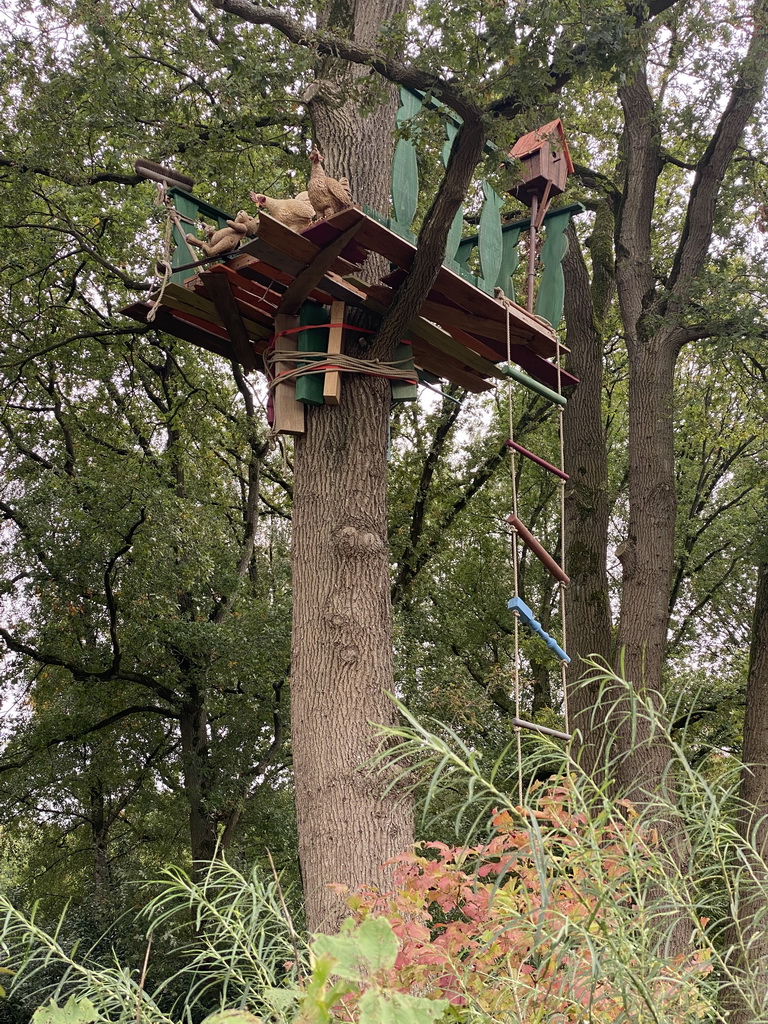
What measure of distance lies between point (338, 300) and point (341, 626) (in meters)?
1.31

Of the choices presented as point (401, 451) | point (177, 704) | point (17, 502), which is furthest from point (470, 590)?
point (17, 502)

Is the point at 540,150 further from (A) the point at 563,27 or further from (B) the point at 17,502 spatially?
(B) the point at 17,502

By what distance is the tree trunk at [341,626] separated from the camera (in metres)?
3.34

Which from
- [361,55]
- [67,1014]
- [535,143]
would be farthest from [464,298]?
[67,1014]

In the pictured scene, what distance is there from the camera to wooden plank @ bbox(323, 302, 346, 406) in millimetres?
3842

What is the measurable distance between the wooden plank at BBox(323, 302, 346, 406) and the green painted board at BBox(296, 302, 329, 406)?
4cm

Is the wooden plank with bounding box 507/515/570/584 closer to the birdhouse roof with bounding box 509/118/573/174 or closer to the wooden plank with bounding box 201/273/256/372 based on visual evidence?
the wooden plank with bounding box 201/273/256/372

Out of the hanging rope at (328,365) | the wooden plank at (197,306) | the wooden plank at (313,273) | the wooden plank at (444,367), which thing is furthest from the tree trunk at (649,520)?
the wooden plank at (313,273)

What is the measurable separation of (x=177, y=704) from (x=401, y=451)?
15.0ft

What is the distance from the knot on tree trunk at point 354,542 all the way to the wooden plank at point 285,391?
0.50 metres

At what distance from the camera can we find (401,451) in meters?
12.6

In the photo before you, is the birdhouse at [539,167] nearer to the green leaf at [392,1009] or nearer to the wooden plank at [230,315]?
the wooden plank at [230,315]

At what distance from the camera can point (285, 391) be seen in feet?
12.9

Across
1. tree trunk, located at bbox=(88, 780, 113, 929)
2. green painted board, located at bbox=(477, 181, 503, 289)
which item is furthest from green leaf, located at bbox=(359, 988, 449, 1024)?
tree trunk, located at bbox=(88, 780, 113, 929)
